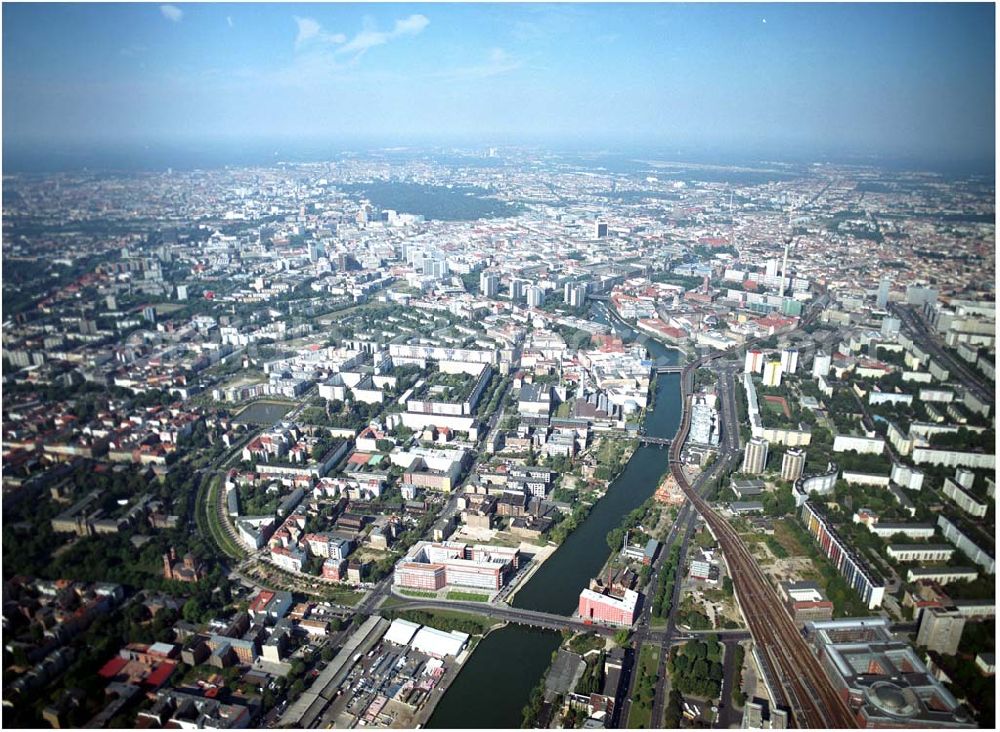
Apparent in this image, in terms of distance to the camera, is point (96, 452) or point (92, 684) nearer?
point (92, 684)

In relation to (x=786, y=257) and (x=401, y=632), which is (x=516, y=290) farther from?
(x=401, y=632)

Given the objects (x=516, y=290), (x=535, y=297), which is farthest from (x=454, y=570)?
(x=516, y=290)

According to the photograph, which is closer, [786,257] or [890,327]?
[890,327]

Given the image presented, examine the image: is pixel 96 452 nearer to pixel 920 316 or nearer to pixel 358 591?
pixel 358 591

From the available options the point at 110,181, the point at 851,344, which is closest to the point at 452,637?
the point at 110,181

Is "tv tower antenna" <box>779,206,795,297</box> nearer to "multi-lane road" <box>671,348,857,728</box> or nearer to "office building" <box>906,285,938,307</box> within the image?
"office building" <box>906,285,938,307</box>

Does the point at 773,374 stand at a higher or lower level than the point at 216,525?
higher
